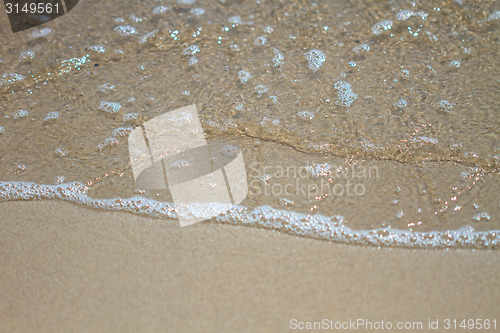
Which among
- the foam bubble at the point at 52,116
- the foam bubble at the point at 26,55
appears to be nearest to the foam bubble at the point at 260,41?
the foam bubble at the point at 52,116

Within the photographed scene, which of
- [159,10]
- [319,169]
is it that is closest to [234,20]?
[159,10]

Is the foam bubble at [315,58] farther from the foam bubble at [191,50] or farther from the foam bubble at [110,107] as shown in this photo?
the foam bubble at [110,107]

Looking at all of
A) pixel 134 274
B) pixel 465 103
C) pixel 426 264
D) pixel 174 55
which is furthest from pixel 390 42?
pixel 134 274

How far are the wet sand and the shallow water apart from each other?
0.10 meters

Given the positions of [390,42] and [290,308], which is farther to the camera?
[390,42]

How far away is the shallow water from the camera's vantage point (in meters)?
1.96

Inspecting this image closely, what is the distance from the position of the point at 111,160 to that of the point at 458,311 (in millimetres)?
1494

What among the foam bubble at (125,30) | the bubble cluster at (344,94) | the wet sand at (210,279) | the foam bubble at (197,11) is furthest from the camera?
the foam bubble at (197,11)

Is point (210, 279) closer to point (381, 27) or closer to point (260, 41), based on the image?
point (260, 41)

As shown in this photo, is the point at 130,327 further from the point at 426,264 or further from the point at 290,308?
the point at 426,264

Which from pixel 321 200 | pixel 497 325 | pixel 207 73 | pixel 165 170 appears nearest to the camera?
pixel 497 325

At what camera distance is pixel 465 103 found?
2.39 metres

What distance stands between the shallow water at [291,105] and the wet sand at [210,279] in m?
0.10

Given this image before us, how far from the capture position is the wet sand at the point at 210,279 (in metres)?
1.61
